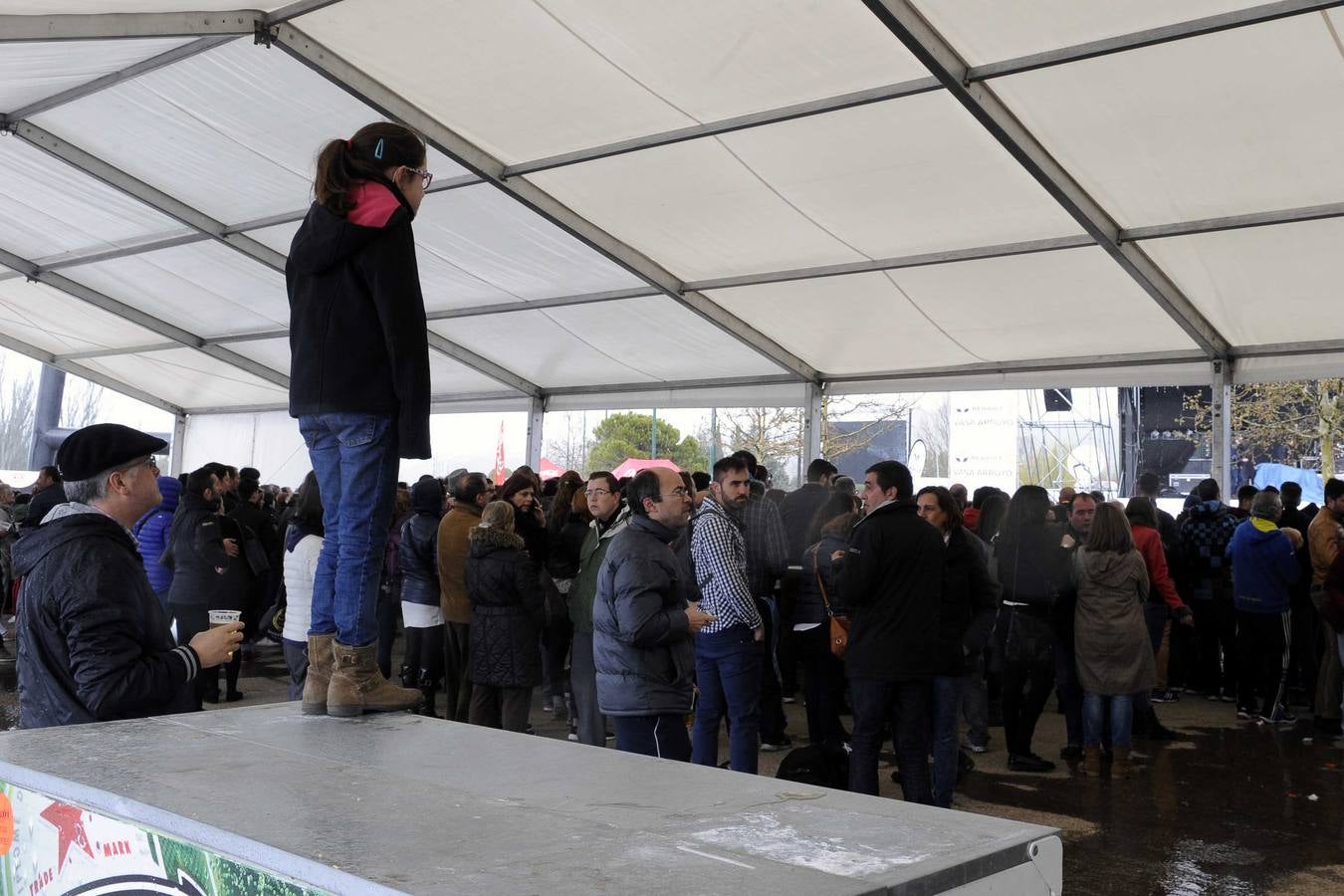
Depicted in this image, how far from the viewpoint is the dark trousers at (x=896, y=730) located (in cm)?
488

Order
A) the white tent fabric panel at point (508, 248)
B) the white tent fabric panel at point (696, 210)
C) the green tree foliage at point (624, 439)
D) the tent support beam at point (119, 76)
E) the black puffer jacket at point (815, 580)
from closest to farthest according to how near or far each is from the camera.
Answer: the black puffer jacket at point (815, 580)
the tent support beam at point (119, 76)
the white tent fabric panel at point (696, 210)
the white tent fabric panel at point (508, 248)
the green tree foliage at point (624, 439)

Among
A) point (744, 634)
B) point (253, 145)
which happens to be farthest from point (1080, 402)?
point (744, 634)

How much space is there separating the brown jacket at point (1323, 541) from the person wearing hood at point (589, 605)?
5520 millimetres

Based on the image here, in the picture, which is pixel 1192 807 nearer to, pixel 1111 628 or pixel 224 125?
pixel 1111 628

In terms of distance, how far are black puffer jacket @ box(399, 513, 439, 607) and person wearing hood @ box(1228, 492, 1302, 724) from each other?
19.3 feet

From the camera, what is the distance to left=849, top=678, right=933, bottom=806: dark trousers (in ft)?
16.0

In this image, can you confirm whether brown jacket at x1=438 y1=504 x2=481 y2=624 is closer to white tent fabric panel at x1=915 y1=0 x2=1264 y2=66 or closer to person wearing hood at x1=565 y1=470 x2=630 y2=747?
person wearing hood at x1=565 y1=470 x2=630 y2=747

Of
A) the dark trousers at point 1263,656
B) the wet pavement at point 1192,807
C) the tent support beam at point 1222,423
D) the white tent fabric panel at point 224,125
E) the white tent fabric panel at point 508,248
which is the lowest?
the wet pavement at point 1192,807

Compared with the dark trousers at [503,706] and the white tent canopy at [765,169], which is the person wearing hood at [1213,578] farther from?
the dark trousers at [503,706]

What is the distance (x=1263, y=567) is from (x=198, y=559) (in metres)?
7.58

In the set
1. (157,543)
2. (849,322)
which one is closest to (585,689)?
(157,543)

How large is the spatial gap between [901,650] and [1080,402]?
20.2 meters

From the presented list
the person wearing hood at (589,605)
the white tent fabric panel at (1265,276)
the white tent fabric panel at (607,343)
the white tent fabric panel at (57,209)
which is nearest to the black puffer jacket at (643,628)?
the person wearing hood at (589,605)

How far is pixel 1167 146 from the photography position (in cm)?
791
